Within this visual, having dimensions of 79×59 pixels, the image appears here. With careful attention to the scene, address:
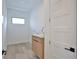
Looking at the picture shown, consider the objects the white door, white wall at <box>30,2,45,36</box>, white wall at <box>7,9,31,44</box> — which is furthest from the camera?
white wall at <box>7,9,31,44</box>

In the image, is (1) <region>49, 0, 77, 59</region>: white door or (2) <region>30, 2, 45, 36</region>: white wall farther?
(2) <region>30, 2, 45, 36</region>: white wall

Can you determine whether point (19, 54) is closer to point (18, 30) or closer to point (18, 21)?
point (18, 30)

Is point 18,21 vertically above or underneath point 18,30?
above

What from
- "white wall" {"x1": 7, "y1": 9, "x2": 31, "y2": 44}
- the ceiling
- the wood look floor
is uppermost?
the ceiling

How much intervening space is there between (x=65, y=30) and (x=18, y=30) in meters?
6.26

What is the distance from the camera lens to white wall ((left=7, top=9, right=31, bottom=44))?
23.3ft

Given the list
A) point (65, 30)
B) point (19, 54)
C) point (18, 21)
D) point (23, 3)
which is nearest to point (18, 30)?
point (18, 21)

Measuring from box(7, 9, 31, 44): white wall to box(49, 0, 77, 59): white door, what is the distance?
5.41 meters

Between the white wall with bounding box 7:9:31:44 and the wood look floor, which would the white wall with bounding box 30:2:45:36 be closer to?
the wood look floor

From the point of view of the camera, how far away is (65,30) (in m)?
1.83

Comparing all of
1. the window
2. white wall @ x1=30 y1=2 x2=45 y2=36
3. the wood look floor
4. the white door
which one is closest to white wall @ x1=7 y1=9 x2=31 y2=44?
the window

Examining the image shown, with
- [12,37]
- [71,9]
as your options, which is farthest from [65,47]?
[12,37]

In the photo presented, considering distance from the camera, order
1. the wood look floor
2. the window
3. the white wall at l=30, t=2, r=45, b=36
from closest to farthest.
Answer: the wood look floor → the white wall at l=30, t=2, r=45, b=36 → the window

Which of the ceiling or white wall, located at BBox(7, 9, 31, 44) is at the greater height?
the ceiling
